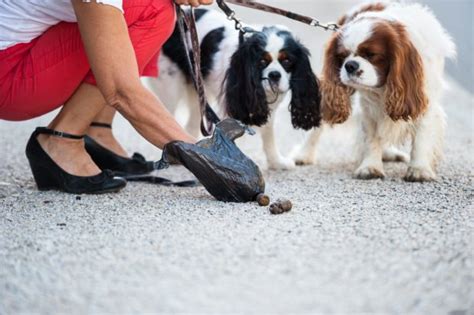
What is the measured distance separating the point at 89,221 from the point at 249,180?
1.73ft

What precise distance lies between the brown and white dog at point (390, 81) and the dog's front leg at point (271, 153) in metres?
0.28

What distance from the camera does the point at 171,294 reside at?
64.4 inches

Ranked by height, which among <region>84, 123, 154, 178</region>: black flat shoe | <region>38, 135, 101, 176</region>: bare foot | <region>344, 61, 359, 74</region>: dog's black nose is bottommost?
<region>84, 123, 154, 178</region>: black flat shoe

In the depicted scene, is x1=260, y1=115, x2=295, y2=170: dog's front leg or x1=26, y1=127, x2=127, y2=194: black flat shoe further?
x1=260, y1=115, x2=295, y2=170: dog's front leg

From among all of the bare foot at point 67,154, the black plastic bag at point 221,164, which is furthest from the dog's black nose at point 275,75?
the bare foot at point 67,154

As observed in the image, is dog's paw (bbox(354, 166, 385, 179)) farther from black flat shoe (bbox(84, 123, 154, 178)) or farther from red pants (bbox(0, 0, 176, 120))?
red pants (bbox(0, 0, 176, 120))

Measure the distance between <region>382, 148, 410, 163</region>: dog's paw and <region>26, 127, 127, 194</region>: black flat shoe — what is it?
138 cm

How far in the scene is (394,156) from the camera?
3613 mm

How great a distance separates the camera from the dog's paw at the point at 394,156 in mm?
3611

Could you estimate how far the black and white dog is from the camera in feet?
11.0

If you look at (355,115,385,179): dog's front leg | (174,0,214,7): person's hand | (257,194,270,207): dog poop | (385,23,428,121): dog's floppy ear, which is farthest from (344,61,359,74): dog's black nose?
(257,194,270,207): dog poop

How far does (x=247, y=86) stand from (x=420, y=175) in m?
0.85

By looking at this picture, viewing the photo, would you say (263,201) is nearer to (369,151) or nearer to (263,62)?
(369,151)

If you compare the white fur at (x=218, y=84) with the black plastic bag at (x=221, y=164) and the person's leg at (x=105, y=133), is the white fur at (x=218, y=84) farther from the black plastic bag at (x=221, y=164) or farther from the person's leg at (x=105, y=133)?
the black plastic bag at (x=221, y=164)
